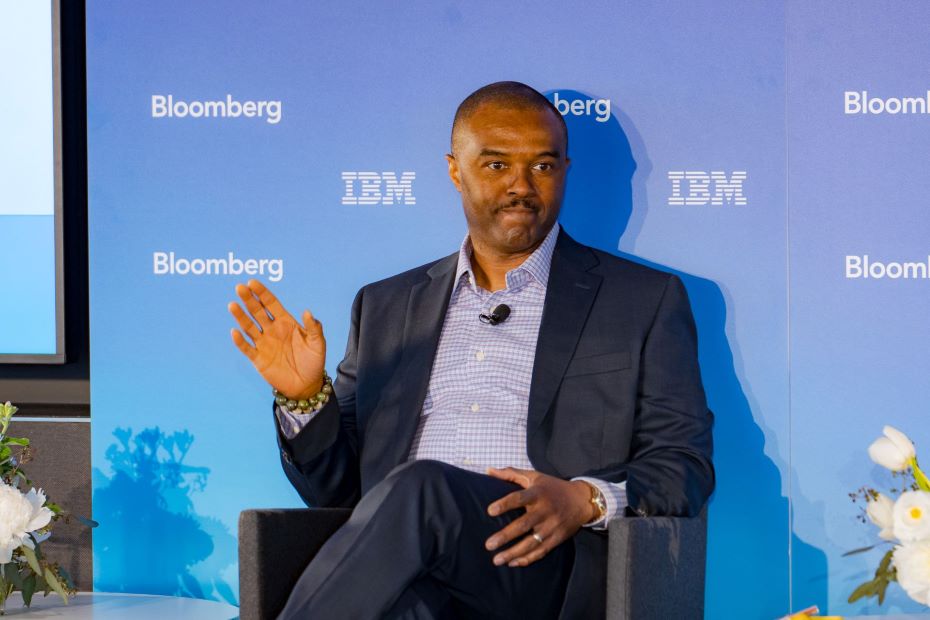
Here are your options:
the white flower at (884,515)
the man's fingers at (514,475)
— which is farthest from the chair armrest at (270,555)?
the white flower at (884,515)

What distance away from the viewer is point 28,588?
9.07 feet

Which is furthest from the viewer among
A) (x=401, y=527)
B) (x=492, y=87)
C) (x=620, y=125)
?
(x=620, y=125)

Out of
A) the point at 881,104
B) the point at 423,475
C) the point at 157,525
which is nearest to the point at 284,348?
the point at 423,475

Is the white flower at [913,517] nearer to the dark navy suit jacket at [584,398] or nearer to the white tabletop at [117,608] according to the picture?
the dark navy suit jacket at [584,398]

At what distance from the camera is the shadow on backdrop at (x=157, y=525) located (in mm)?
3314

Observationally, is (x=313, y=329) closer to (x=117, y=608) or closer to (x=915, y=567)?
(x=117, y=608)

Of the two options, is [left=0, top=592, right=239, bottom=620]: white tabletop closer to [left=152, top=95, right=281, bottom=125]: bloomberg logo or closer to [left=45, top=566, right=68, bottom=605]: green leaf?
[left=45, top=566, right=68, bottom=605]: green leaf

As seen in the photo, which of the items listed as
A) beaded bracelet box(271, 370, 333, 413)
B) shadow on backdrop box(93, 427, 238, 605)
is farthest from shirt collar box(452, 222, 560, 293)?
shadow on backdrop box(93, 427, 238, 605)

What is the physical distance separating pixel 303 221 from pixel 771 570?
1654mm

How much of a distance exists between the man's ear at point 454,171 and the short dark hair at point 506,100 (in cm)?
8

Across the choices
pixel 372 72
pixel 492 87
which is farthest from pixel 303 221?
pixel 492 87

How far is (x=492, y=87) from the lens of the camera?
118 inches

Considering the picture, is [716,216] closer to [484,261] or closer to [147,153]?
[484,261]

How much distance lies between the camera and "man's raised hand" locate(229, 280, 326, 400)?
8.74 ft
